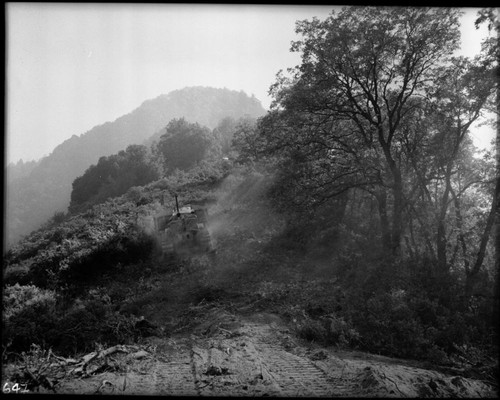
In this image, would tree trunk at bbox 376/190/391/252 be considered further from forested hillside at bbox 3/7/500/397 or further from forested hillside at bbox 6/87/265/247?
forested hillside at bbox 6/87/265/247

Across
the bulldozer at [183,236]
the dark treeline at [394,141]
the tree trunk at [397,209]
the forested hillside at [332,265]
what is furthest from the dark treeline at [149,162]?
the tree trunk at [397,209]

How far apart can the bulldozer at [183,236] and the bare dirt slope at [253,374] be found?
10304 mm

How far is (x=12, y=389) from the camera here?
16.1ft

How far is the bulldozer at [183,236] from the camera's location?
61.4ft

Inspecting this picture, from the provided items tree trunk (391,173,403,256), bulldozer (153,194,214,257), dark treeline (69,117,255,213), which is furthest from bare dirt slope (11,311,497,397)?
dark treeline (69,117,255,213)

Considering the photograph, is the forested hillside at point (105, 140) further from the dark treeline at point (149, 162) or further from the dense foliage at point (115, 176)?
the dense foliage at point (115, 176)

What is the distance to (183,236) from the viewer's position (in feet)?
62.2

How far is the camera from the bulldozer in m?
18.7

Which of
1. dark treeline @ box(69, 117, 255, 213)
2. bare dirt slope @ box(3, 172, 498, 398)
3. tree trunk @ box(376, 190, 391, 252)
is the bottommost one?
bare dirt slope @ box(3, 172, 498, 398)

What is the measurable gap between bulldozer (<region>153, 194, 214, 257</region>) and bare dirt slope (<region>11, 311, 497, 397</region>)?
10.3m

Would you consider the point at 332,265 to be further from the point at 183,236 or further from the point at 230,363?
the point at 230,363

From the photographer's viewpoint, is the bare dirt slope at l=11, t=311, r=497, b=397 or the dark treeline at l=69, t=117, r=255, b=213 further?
the dark treeline at l=69, t=117, r=255, b=213

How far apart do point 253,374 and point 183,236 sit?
13.2 m

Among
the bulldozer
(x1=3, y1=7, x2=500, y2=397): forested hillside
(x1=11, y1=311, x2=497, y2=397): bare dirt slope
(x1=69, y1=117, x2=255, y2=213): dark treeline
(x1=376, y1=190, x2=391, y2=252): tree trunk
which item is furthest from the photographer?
(x1=69, y1=117, x2=255, y2=213): dark treeline
